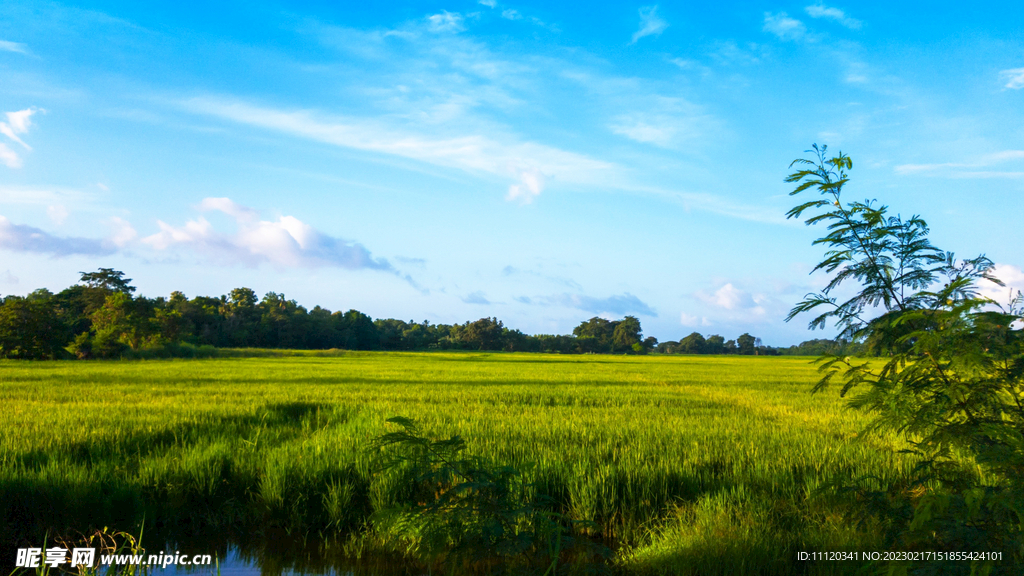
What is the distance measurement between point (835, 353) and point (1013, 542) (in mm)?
1177

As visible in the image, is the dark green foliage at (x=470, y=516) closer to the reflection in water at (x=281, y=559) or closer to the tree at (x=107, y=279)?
the reflection in water at (x=281, y=559)

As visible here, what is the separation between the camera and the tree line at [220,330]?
37906 mm

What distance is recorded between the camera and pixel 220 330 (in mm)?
70750

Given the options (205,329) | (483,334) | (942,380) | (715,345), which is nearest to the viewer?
(942,380)

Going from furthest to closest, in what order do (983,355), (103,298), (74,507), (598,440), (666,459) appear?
(103,298)
(598,440)
(666,459)
(74,507)
(983,355)

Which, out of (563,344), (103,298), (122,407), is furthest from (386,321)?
(122,407)

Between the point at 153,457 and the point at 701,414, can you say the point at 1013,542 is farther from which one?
the point at 701,414

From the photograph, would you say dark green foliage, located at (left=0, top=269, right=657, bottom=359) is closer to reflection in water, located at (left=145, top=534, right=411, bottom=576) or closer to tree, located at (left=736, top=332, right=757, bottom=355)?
tree, located at (left=736, top=332, right=757, bottom=355)

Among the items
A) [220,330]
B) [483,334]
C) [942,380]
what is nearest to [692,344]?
[483,334]

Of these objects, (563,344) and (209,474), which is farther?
(563,344)

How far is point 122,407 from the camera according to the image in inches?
391

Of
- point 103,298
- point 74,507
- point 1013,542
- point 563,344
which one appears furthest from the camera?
point 563,344

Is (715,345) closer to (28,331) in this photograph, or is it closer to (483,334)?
(483,334)

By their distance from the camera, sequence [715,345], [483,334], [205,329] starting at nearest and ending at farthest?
[205,329], [483,334], [715,345]
